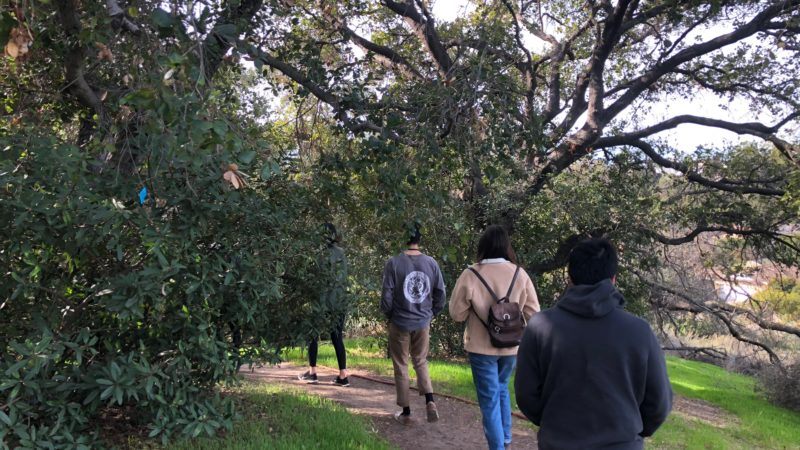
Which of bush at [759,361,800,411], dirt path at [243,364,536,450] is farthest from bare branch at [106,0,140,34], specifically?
bush at [759,361,800,411]

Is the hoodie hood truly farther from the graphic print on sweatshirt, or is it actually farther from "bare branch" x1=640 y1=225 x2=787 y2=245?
"bare branch" x1=640 y1=225 x2=787 y2=245

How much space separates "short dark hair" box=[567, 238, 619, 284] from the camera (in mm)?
2652

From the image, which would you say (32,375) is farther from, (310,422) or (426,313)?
(426,313)

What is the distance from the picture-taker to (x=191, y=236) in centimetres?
397

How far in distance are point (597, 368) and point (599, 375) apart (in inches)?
1.2

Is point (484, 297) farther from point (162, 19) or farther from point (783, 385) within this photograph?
point (783, 385)

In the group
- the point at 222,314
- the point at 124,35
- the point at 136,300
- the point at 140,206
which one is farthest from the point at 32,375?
the point at 124,35

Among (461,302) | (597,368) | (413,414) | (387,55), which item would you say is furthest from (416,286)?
(387,55)

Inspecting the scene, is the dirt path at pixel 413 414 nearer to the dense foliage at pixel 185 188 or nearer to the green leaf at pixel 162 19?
the dense foliage at pixel 185 188

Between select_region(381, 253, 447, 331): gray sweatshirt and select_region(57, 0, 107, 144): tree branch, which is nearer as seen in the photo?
select_region(57, 0, 107, 144): tree branch

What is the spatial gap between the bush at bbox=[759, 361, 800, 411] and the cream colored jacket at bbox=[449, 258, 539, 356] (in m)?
11.4

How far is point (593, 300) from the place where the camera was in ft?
8.41

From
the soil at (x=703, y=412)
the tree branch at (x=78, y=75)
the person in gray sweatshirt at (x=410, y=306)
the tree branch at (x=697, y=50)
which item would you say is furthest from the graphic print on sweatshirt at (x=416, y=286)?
the tree branch at (x=697, y=50)

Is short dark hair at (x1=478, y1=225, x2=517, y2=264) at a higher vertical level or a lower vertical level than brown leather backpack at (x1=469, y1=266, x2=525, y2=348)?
higher
